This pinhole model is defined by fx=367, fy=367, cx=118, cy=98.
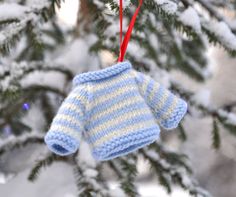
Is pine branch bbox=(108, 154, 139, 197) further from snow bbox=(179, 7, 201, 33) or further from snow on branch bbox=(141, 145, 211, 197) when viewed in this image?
snow bbox=(179, 7, 201, 33)

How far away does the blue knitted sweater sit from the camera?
89cm

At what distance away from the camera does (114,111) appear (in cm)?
93

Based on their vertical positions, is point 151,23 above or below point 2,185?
above

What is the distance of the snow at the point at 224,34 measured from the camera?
1200mm

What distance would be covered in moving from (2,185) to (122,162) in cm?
63

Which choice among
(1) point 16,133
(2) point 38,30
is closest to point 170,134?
(1) point 16,133

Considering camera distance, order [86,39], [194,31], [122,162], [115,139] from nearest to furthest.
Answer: [115,139] → [194,31] → [122,162] → [86,39]

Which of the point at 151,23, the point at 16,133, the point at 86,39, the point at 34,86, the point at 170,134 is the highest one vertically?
the point at 151,23

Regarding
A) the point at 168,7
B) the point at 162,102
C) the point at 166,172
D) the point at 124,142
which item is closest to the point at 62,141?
the point at 124,142

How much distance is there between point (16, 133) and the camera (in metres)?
2.31

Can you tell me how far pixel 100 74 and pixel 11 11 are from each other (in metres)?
0.45

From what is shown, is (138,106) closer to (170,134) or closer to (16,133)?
(16,133)

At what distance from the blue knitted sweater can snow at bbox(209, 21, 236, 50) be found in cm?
35

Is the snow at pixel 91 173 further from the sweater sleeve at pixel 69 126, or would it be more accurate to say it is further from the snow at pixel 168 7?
the snow at pixel 168 7
